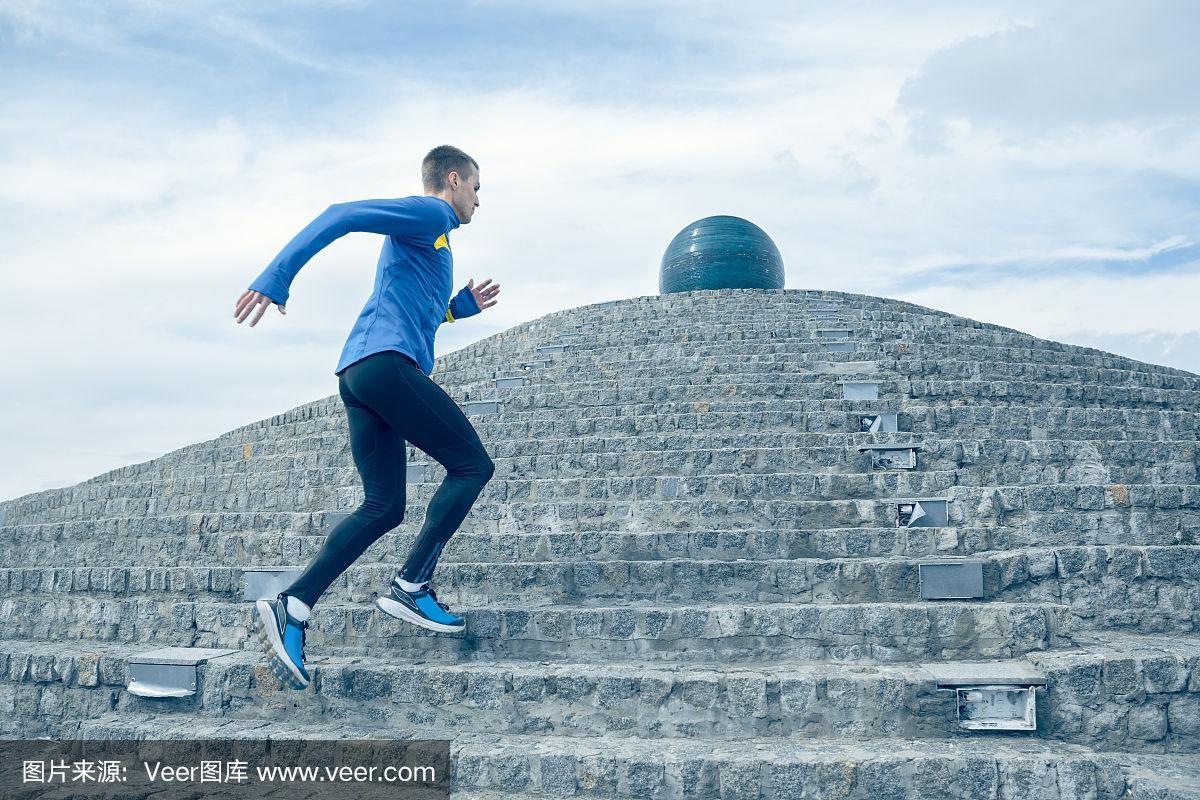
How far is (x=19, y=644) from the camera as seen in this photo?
4426 mm

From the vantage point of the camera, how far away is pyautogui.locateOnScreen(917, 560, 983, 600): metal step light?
359cm

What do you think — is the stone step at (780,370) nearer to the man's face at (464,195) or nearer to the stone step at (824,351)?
the stone step at (824,351)

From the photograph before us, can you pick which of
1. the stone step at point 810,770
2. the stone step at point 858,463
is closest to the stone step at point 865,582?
the stone step at point 810,770

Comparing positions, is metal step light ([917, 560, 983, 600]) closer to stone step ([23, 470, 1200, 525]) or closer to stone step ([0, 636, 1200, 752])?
stone step ([0, 636, 1200, 752])

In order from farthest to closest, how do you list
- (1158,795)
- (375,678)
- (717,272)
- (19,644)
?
1. (717,272)
2. (19,644)
3. (375,678)
4. (1158,795)

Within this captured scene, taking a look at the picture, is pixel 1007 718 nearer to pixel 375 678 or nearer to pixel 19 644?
pixel 375 678

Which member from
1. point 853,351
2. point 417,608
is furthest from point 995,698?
point 853,351

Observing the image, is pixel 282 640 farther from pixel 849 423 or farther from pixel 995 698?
pixel 849 423

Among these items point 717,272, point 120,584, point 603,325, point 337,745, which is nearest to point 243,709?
point 337,745

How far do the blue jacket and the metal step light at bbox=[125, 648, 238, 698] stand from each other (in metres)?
1.57

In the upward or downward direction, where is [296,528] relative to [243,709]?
upward

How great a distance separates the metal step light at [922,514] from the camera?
4.38 m

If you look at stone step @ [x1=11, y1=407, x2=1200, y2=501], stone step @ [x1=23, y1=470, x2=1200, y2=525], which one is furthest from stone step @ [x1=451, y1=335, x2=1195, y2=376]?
stone step @ [x1=23, y1=470, x2=1200, y2=525]

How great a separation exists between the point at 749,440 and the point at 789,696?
341 centimetres
